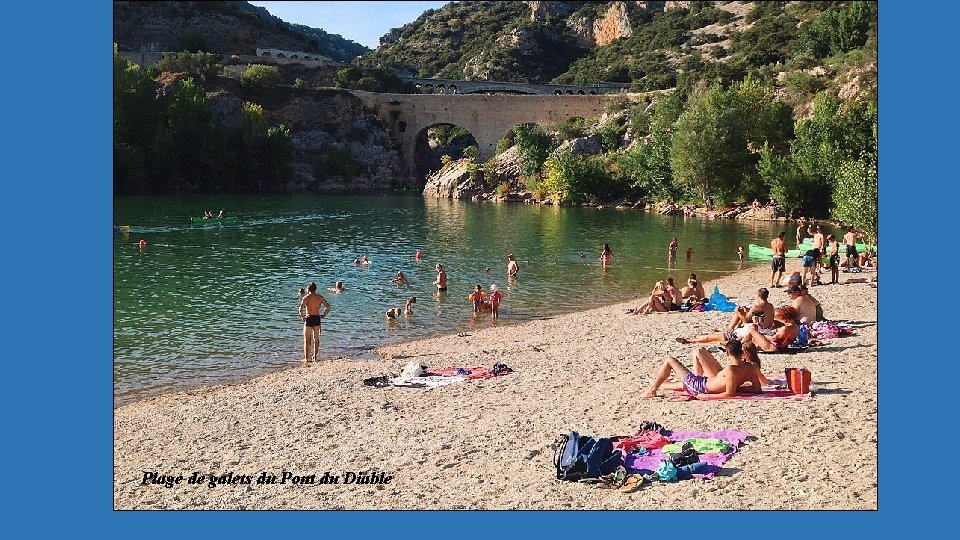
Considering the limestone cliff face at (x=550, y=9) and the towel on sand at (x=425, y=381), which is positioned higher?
the limestone cliff face at (x=550, y=9)

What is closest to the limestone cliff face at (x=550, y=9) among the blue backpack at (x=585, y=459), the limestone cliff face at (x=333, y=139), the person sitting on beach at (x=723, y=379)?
the limestone cliff face at (x=333, y=139)

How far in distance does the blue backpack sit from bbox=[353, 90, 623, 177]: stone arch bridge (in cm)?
7191

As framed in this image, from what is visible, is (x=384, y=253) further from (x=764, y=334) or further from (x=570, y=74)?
(x=570, y=74)

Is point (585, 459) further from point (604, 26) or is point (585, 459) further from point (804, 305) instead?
point (604, 26)

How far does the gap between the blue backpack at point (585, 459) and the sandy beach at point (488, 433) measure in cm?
17

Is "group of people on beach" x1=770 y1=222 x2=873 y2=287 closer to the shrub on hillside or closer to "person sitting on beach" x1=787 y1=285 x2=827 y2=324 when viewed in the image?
"person sitting on beach" x1=787 y1=285 x2=827 y2=324

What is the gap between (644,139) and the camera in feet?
212

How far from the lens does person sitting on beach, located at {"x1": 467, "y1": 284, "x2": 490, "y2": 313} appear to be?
20516mm

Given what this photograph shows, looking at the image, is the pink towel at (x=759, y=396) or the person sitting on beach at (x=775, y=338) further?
the person sitting on beach at (x=775, y=338)

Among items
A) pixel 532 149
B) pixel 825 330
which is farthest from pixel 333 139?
pixel 825 330

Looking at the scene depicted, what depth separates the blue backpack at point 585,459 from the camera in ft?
25.6

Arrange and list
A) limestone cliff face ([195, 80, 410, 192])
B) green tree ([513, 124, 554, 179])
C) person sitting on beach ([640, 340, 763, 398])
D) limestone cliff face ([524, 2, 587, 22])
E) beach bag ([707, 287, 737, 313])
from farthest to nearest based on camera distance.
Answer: limestone cliff face ([524, 2, 587, 22])
limestone cliff face ([195, 80, 410, 192])
green tree ([513, 124, 554, 179])
beach bag ([707, 287, 737, 313])
person sitting on beach ([640, 340, 763, 398])

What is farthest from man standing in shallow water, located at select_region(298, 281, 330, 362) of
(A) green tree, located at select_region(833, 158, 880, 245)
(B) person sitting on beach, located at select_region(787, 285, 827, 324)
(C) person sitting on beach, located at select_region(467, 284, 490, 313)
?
(A) green tree, located at select_region(833, 158, 880, 245)

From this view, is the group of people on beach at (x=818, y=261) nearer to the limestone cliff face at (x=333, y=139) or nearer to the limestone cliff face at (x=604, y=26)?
the limestone cliff face at (x=333, y=139)
